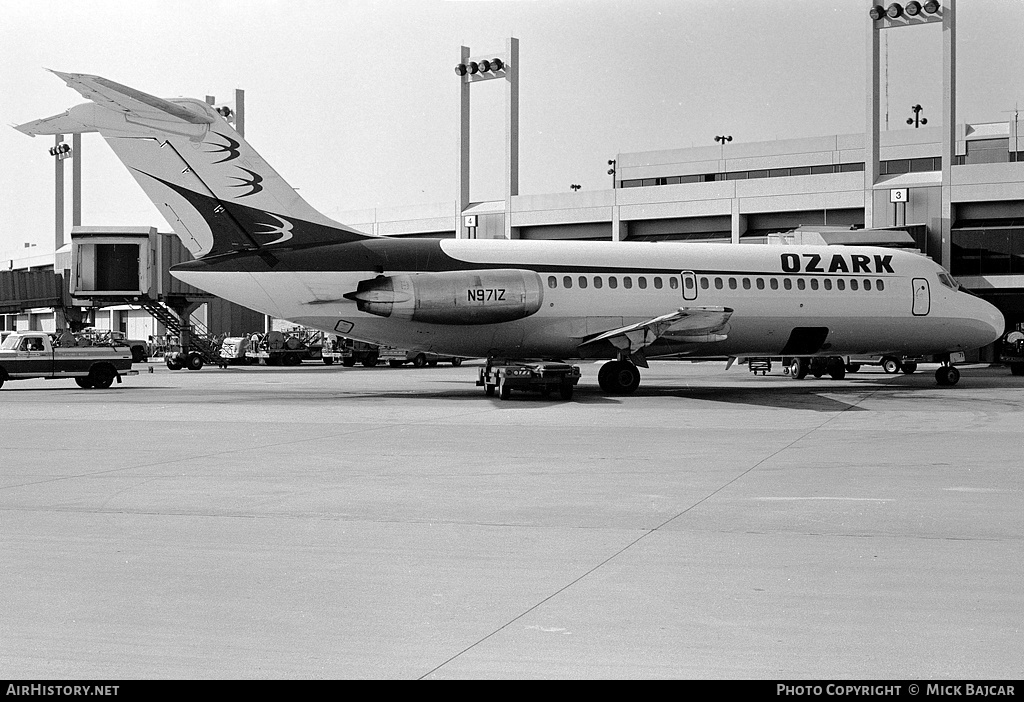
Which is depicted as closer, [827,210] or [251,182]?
[251,182]

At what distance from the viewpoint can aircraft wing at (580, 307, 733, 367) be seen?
27250 millimetres

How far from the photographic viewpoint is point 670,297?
2917 cm

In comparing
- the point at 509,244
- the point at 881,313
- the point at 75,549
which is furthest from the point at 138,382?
the point at 75,549

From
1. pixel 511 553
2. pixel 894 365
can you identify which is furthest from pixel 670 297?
pixel 511 553

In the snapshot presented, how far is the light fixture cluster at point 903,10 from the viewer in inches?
1948

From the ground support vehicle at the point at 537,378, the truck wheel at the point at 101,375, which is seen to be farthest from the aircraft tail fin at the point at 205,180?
the truck wheel at the point at 101,375

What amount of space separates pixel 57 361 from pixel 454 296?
45.6 feet

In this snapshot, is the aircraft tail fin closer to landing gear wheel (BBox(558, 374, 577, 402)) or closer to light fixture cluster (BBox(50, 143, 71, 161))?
landing gear wheel (BBox(558, 374, 577, 402))

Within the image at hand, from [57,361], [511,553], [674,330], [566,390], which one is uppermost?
[674,330]

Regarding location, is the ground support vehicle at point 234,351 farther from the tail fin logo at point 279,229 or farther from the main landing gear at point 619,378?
the main landing gear at point 619,378

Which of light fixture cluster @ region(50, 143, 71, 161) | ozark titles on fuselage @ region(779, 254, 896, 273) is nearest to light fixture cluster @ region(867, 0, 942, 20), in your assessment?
ozark titles on fuselage @ region(779, 254, 896, 273)

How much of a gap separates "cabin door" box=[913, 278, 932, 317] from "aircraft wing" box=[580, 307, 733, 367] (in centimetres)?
675

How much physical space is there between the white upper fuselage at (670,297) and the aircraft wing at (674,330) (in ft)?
1.24

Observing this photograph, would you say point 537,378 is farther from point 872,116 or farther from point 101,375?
point 872,116
